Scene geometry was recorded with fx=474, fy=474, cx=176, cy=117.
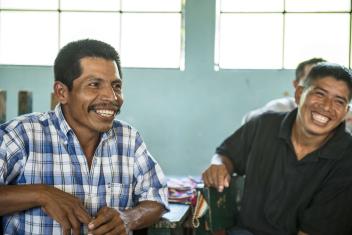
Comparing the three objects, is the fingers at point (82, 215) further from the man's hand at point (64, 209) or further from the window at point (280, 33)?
the window at point (280, 33)

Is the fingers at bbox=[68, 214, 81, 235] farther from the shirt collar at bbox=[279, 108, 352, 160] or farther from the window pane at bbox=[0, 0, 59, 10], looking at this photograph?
the window pane at bbox=[0, 0, 59, 10]

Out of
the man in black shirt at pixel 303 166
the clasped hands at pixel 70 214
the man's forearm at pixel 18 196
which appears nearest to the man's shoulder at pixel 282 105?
the man in black shirt at pixel 303 166

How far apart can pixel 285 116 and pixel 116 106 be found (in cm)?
103

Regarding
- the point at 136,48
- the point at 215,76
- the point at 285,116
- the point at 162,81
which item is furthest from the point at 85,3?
the point at 285,116

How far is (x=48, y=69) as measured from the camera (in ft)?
15.3

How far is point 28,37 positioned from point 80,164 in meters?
3.27

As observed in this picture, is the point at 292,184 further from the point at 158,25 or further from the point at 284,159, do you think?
the point at 158,25

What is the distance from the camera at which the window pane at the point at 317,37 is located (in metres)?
4.54

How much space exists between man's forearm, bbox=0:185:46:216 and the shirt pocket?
1.00 ft

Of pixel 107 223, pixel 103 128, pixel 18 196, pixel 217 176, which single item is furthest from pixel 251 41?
pixel 18 196

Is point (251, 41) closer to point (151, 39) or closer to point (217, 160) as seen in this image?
point (151, 39)

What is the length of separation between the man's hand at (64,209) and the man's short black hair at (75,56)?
439 mm

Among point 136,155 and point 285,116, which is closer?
point 136,155

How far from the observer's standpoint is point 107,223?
5.57 feet
